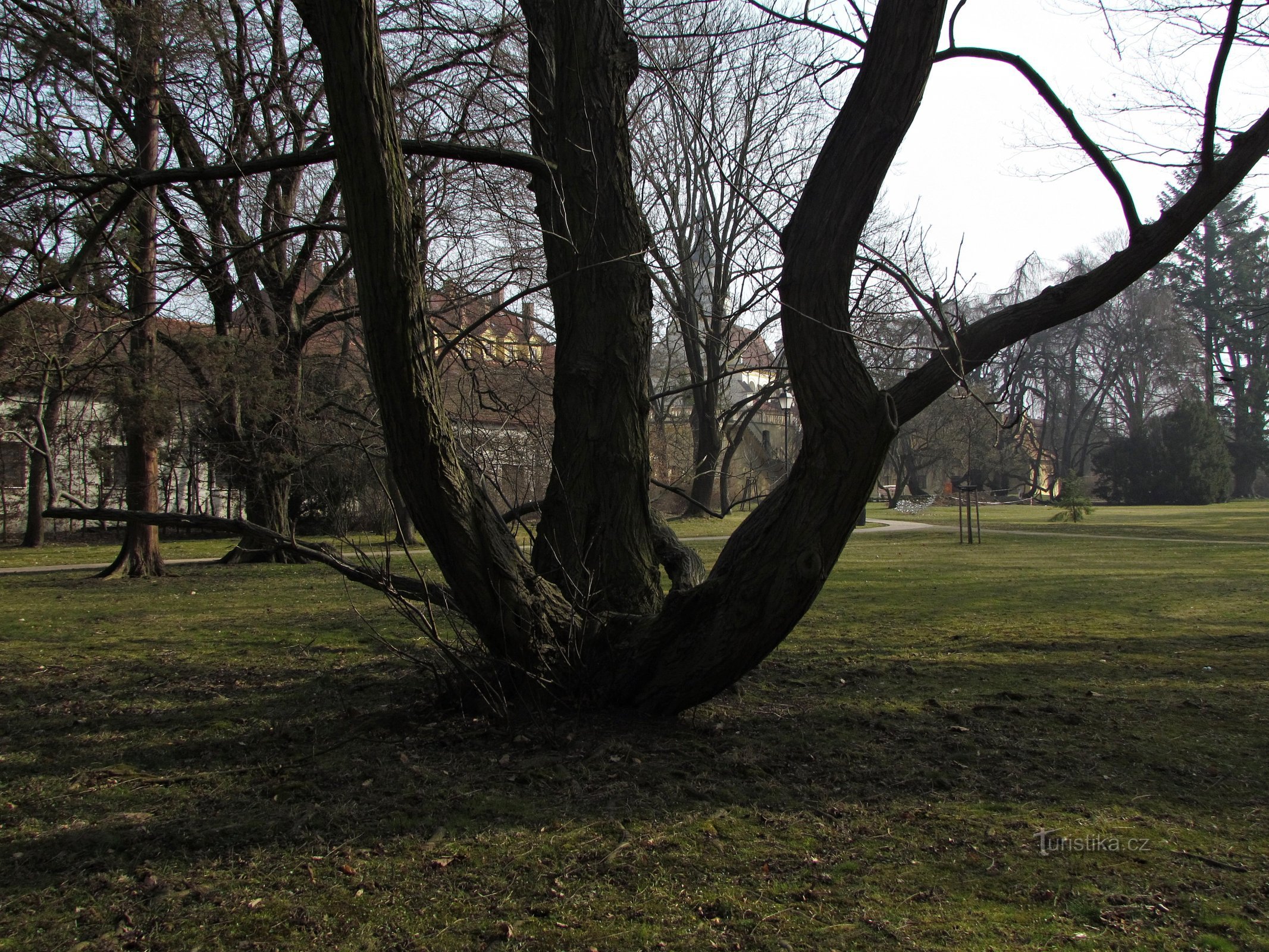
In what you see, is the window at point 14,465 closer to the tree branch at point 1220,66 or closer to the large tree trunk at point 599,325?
the large tree trunk at point 599,325

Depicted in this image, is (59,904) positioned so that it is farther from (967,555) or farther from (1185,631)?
(967,555)

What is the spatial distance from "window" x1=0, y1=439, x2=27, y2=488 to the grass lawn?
15.9m

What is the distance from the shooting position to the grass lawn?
2531 millimetres

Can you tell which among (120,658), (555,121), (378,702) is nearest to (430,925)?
(378,702)

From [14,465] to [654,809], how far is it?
71.0 ft

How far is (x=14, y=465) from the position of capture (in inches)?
782

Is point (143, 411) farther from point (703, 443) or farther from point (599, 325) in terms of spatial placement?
point (703, 443)

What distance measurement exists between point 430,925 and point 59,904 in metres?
1.14

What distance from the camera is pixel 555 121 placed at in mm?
5184

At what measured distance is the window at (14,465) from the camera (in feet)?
64.5

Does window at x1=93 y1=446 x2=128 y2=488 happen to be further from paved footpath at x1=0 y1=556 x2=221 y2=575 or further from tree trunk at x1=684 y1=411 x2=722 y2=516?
tree trunk at x1=684 y1=411 x2=722 y2=516

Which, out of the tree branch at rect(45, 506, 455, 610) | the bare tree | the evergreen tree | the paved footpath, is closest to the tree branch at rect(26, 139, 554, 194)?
the bare tree

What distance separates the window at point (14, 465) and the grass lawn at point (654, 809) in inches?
626

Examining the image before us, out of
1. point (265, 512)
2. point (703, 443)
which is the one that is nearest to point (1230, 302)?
point (703, 443)
